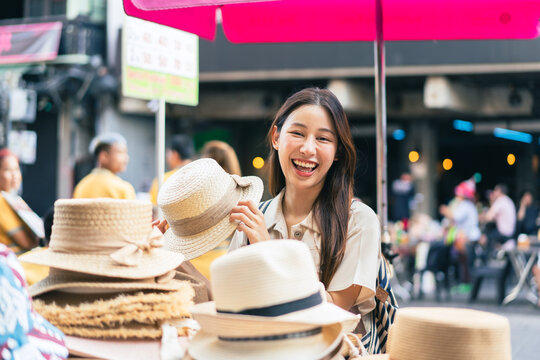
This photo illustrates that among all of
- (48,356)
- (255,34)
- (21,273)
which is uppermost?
(255,34)

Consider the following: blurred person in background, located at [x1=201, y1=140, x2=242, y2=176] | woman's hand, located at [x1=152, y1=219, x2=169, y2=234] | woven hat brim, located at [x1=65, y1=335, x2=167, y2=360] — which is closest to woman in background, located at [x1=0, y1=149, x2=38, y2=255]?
blurred person in background, located at [x1=201, y1=140, x2=242, y2=176]

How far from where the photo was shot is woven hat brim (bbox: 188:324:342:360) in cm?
159

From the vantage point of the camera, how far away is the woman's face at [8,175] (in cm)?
572

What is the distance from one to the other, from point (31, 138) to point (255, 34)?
12.7m

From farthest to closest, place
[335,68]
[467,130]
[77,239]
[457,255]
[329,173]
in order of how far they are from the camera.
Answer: [467,130] < [335,68] < [457,255] < [329,173] < [77,239]

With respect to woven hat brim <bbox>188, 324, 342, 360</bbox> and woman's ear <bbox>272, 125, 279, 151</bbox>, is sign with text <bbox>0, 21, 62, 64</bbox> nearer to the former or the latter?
woman's ear <bbox>272, 125, 279, 151</bbox>

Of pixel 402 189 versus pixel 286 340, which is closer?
pixel 286 340

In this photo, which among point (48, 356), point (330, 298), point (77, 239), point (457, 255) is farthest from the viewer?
point (457, 255)

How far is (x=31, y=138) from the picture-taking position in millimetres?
15625

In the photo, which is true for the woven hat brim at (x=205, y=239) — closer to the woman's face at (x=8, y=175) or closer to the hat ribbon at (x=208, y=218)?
the hat ribbon at (x=208, y=218)

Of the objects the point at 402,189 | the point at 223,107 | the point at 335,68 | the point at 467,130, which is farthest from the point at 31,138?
the point at 467,130

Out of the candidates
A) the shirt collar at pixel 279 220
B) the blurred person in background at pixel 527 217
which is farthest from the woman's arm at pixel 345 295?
the blurred person in background at pixel 527 217

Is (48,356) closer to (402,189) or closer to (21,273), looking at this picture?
A: (21,273)

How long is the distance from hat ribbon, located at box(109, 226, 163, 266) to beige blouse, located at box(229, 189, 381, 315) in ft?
2.63
